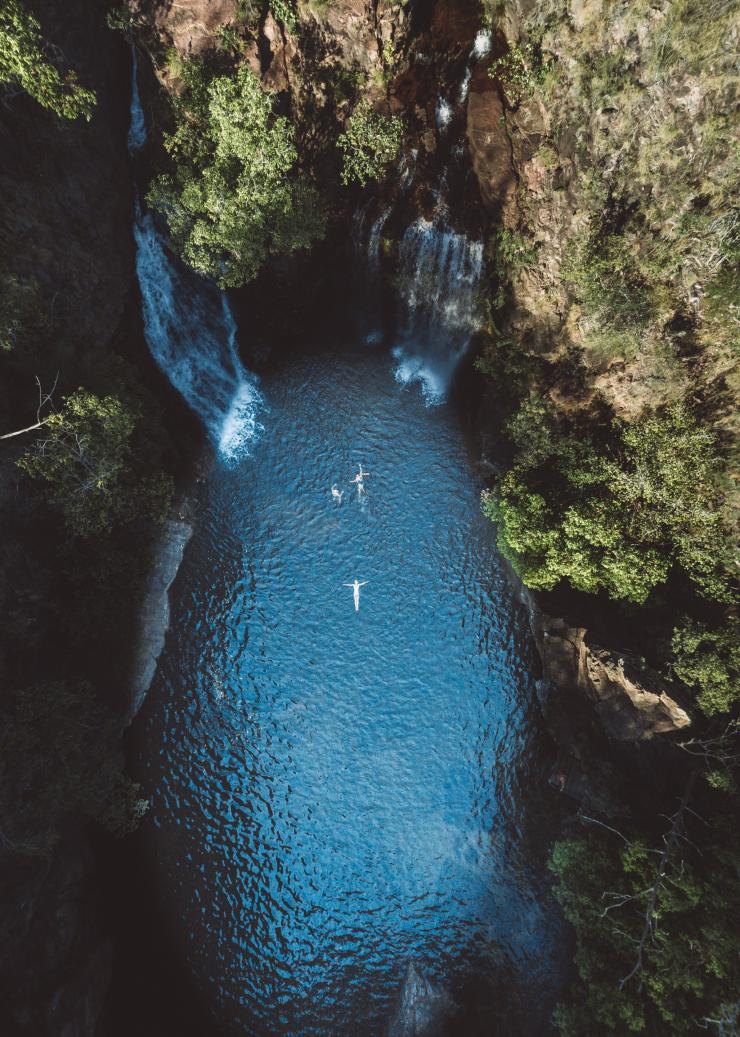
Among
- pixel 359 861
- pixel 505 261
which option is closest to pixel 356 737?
pixel 359 861

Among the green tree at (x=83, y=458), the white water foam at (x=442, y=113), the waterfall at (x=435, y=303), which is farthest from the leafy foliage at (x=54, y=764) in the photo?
the white water foam at (x=442, y=113)

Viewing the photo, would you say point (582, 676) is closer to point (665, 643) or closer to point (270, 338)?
point (665, 643)

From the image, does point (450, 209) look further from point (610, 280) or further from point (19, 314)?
point (19, 314)

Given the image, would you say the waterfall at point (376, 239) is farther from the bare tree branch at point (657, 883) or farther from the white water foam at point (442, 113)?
the bare tree branch at point (657, 883)

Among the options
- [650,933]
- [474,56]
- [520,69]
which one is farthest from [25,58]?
[650,933]

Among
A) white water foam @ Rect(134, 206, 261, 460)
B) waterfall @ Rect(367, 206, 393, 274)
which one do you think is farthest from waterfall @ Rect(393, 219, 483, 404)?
white water foam @ Rect(134, 206, 261, 460)

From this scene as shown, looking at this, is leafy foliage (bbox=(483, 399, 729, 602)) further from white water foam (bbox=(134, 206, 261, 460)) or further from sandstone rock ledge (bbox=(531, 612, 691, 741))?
white water foam (bbox=(134, 206, 261, 460))
